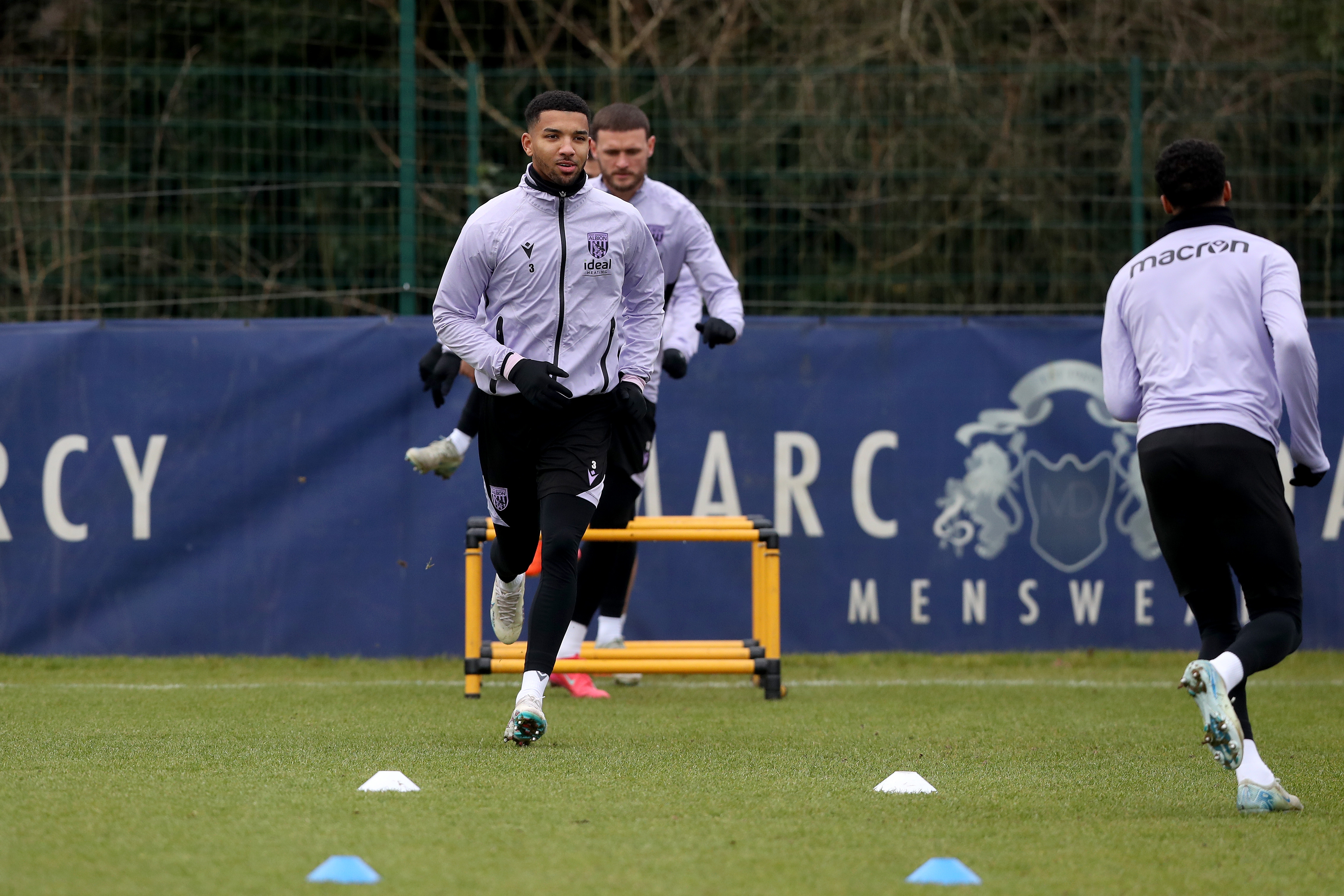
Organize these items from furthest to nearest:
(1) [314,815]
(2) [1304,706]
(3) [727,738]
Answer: (2) [1304,706]
(3) [727,738]
(1) [314,815]

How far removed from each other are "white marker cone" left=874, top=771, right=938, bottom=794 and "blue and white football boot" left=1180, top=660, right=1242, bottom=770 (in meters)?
0.78

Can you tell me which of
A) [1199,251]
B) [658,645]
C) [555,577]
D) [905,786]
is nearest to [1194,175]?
[1199,251]

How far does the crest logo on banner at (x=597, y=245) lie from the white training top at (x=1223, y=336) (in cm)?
170

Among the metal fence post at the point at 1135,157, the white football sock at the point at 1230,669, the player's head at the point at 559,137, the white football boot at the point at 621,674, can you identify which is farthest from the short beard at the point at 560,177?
the metal fence post at the point at 1135,157

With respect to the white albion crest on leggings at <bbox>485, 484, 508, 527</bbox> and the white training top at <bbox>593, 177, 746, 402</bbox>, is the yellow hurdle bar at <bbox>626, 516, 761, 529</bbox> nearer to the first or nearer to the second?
the white training top at <bbox>593, 177, 746, 402</bbox>

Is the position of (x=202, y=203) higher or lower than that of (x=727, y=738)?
higher

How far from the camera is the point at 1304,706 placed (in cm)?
662

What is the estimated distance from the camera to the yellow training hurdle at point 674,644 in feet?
21.0

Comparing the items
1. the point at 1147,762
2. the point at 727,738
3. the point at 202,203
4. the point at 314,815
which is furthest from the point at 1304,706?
the point at 202,203

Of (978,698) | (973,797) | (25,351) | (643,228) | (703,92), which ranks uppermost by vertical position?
(703,92)

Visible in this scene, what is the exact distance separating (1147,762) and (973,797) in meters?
1.03

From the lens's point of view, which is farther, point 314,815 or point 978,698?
point 978,698

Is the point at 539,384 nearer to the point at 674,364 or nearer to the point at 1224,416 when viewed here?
the point at 674,364

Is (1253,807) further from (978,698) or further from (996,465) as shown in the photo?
(996,465)
